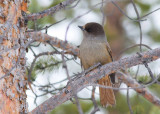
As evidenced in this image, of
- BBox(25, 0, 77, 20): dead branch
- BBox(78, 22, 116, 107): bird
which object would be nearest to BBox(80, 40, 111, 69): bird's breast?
BBox(78, 22, 116, 107): bird

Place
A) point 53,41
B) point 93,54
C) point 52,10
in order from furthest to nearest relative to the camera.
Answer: point 93,54 → point 53,41 → point 52,10

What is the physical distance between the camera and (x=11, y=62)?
303 cm

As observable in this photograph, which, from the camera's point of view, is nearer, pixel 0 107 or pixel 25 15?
pixel 0 107

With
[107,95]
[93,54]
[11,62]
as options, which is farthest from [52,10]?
[107,95]

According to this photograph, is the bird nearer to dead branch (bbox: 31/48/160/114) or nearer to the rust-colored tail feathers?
the rust-colored tail feathers

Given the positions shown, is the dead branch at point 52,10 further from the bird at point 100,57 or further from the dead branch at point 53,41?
the bird at point 100,57

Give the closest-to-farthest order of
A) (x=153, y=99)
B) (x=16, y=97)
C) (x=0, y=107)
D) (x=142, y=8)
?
1. (x=0, y=107)
2. (x=16, y=97)
3. (x=153, y=99)
4. (x=142, y=8)

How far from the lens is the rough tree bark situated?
291 cm

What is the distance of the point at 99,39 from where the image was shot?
4367 mm

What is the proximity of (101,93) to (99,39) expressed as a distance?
0.67m

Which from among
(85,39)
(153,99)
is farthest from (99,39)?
(153,99)

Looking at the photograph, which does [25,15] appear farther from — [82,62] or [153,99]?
[153,99]

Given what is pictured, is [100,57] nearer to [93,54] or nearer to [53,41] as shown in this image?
[93,54]

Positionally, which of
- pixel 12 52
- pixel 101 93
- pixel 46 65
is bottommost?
pixel 101 93
